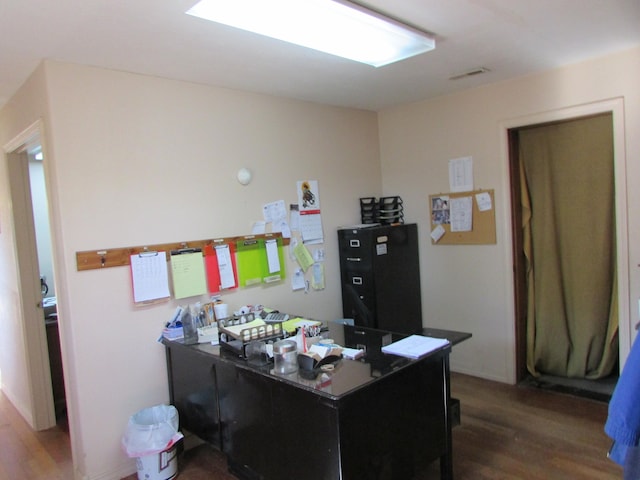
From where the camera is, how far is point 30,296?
10.9 feet

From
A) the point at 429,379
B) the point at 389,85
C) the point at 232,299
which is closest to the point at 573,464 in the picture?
the point at 429,379

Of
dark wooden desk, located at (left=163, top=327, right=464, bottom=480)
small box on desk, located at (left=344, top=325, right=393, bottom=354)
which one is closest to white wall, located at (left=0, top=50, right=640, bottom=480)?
dark wooden desk, located at (left=163, top=327, right=464, bottom=480)

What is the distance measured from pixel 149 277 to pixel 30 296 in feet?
3.96

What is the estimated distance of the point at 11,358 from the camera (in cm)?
375

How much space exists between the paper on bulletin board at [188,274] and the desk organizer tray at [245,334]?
465 mm

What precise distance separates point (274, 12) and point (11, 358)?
3.54 metres

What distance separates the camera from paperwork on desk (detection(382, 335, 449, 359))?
2.15m

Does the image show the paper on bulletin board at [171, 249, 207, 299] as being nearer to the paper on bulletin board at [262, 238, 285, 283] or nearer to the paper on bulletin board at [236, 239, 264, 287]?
the paper on bulletin board at [236, 239, 264, 287]

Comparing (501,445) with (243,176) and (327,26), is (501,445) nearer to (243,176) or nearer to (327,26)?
(243,176)

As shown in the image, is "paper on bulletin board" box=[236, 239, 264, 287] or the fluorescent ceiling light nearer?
the fluorescent ceiling light

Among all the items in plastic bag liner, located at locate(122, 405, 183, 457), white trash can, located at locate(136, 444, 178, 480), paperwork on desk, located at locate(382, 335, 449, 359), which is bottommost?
white trash can, located at locate(136, 444, 178, 480)

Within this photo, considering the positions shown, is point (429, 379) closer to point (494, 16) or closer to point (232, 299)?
point (232, 299)

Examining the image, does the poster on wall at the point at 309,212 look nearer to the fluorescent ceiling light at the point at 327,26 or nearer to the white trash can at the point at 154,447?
the fluorescent ceiling light at the point at 327,26

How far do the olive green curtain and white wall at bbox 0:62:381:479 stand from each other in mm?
2029
